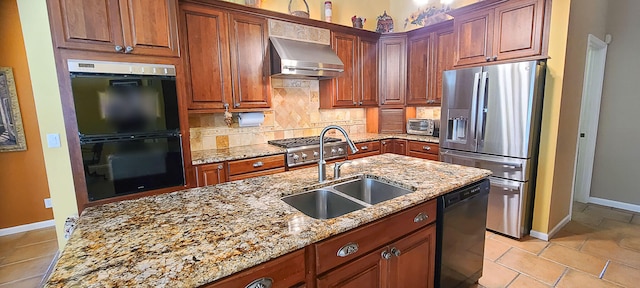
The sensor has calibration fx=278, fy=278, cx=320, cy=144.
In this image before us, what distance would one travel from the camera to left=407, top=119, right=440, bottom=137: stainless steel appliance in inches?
153

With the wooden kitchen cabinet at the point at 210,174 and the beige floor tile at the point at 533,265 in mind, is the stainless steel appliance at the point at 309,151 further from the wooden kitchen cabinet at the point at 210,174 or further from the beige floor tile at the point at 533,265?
the beige floor tile at the point at 533,265

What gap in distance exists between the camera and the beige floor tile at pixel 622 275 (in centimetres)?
214

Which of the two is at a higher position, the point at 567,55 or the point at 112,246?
the point at 567,55

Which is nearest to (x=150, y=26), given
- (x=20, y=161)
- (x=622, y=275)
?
(x=20, y=161)

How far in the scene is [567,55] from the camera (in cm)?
257

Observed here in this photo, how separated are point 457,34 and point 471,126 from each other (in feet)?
3.68

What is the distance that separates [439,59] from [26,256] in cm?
509

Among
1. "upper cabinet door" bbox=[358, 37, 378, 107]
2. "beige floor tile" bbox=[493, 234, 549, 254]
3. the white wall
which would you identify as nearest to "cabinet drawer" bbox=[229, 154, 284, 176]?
"upper cabinet door" bbox=[358, 37, 378, 107]

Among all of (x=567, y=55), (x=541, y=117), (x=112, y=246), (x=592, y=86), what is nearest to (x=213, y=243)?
(x=112, y=246)

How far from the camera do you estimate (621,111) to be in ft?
11.2

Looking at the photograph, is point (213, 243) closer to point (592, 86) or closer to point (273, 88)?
point (273, 88)

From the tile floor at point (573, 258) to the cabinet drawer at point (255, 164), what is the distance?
210cm

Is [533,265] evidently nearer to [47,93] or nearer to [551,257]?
[551,257]

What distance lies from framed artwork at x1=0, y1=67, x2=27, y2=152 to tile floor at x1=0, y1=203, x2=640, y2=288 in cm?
106
